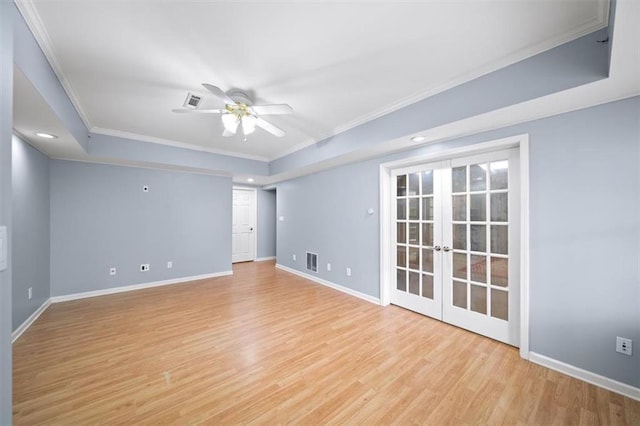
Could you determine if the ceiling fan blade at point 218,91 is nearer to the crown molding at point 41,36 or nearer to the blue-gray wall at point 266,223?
the crown molding at point 41,36

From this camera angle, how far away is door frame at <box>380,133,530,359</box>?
2.27 metres

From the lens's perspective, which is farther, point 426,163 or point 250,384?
point 426,163

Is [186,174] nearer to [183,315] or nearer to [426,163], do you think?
[183,315]

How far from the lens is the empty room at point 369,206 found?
1.62 metres

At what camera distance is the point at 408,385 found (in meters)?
1.93

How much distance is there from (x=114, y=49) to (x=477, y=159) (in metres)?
3.52

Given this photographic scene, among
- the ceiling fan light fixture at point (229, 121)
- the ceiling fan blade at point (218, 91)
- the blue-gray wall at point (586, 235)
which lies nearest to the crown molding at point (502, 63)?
the blue-gray wall at point (586, 235)

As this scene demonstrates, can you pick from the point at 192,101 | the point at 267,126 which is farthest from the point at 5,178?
the point at 267,126

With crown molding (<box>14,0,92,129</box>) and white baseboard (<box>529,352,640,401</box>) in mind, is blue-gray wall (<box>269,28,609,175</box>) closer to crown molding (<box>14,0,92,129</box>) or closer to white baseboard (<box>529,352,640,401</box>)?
white baseboard (<box>529,352,640,401</box>)

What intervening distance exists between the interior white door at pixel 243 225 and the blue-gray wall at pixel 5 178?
5.71 m

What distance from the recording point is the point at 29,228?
304cm

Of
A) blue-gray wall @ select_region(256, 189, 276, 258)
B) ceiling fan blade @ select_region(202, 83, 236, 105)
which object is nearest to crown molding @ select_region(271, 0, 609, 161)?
ceiling fan blade @ select_region(202, 83, 236, 105)

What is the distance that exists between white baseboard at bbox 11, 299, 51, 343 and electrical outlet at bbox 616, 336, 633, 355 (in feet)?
17.1

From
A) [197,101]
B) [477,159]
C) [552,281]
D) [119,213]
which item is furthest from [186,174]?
[552,281]
